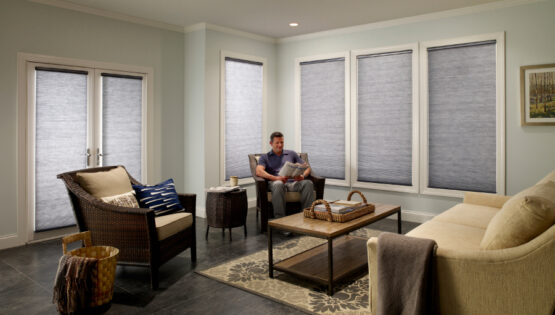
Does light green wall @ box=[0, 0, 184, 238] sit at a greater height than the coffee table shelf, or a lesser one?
greater

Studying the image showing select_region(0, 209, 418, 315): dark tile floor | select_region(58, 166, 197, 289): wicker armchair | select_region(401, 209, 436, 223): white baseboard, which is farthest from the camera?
select_region(401, 209, 436, 223): white baseboard

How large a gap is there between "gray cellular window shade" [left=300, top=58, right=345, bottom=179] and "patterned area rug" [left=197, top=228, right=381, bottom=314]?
2.45 metres

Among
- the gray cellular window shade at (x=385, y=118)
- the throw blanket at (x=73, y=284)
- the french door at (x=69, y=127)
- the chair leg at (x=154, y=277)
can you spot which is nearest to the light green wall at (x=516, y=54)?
the gray cellular window shade at (x=385, y=118)

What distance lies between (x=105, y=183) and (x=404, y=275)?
2.57m

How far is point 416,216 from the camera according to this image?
529cm

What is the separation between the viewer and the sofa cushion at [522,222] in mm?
1913

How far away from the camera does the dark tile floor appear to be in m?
2.80

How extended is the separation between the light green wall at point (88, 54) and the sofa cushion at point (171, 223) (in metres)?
1.97

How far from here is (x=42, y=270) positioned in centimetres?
356

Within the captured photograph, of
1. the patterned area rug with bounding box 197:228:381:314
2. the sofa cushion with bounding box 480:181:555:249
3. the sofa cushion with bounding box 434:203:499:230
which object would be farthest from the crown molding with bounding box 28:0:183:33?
the sofa cushion with bounding box 480:181:555:249

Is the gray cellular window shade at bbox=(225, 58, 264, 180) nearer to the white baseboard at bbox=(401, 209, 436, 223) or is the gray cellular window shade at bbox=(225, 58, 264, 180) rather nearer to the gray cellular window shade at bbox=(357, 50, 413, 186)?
the gray cellular window shade at bbox=(357, 50, 413, 186)

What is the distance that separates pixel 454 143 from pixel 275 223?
2815mm

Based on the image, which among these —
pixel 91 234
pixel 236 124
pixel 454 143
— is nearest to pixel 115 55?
pixel 236 124

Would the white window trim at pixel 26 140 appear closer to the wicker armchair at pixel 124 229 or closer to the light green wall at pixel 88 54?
the light green wall at pixel 88 54
